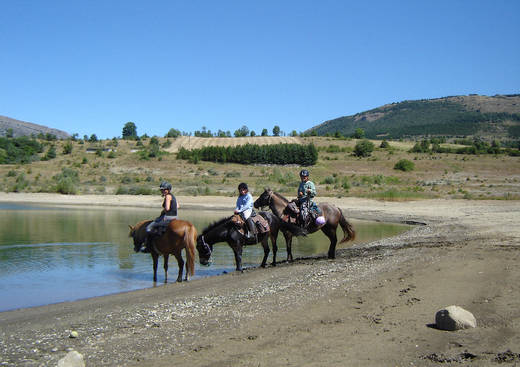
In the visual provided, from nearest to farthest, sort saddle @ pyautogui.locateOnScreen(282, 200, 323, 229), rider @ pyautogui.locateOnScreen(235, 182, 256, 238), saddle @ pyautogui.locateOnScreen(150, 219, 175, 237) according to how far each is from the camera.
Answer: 1. saddle @ pyautogui.locateOnScreen(150, 219, 175, 237)
2. rider @ pyautogui.locateOnScreen(235, 182, 256, 238)
3. saddle @ pyautogui.locateOnScreen(282, 200, 323, 229)

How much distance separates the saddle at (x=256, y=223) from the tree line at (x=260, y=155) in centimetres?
6168

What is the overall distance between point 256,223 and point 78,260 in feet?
19.6

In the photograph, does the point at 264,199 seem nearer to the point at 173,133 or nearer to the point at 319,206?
the point at 319,206

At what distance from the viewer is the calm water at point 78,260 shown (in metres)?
10.7

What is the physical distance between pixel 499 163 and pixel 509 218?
48005 mm

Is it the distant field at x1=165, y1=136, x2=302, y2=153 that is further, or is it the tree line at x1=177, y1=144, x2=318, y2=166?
the distant field at x1=165, y1=136, x2=302, y2=153

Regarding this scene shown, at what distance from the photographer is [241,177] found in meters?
59.5

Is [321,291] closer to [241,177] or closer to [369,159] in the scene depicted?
[241,177]

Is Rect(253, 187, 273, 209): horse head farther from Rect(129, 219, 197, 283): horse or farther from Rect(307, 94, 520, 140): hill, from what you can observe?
Rect(307, 94, 520, 140): hill

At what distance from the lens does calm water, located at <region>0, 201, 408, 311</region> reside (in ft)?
35.1

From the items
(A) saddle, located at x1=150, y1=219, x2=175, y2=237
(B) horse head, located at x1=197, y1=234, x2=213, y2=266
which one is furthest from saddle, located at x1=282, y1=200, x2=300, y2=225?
(A) saddle, located at x1=150, y1=219, x2=175, y2=237

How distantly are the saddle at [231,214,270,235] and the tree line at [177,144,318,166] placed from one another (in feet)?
202

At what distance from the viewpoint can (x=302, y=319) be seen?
6680 millimetres

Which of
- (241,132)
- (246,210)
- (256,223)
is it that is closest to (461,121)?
(241,132)
